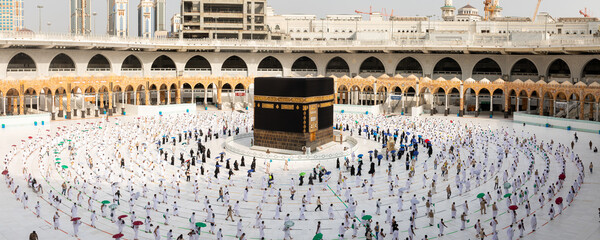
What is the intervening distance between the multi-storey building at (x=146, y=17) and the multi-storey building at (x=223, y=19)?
9690 cm

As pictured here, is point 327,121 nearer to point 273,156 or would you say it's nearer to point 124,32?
point 273,156

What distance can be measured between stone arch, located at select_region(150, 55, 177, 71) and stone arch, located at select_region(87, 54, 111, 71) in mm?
5894

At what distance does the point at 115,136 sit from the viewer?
33969 millimetres

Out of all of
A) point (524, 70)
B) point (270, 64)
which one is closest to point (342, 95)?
point (270, 64)

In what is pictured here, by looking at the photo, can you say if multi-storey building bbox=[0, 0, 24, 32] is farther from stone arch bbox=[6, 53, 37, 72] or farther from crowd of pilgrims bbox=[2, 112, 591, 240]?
crowd of pilgrims bbox=[2, 112, 591, 240]

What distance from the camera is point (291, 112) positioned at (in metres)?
30.2

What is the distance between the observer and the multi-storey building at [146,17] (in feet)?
527

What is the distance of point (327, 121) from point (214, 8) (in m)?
43.5

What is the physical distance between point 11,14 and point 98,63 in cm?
14121

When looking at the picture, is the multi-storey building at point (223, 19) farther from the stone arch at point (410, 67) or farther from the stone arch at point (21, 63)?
the stone arch at point (21, 63)

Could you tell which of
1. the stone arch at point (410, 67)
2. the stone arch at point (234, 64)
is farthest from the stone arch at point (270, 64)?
the stone arch at point (410, 67)

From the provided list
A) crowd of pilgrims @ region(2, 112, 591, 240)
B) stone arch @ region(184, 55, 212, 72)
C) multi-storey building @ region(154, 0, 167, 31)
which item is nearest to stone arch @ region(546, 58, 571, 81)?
crowd of pilgrims @ region(2, 112, 591, 240)

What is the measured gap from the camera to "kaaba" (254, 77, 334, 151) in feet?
98.0

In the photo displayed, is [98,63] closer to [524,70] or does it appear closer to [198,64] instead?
[198,64]
